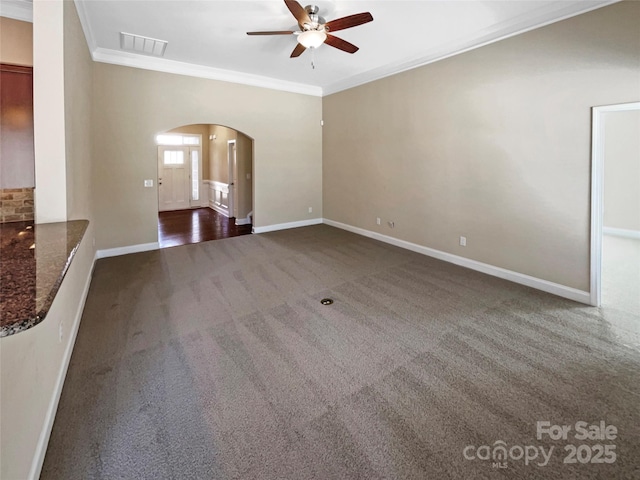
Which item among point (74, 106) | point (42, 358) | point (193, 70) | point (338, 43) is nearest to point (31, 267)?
point (42, 358)

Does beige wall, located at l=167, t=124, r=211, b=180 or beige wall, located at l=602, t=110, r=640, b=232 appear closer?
beige wall, located at l=602, t=110, r=640, b=232

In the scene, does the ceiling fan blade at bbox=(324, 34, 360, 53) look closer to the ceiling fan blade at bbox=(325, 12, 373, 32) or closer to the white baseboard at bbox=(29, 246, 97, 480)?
the ceiling fan blade at bbox=(325, 12, 373, 32)

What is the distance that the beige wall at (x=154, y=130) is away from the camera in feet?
16.7

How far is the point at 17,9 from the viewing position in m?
3.29

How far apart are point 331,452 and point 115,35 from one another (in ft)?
17.8

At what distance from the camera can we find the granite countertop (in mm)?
1177

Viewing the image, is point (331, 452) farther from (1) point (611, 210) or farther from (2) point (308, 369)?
(1) point (611, 210)

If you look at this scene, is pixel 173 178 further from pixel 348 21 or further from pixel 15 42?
pixel 348 21

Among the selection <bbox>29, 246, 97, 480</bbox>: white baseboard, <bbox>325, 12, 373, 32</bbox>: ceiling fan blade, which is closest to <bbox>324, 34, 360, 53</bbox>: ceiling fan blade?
<bbox>325, 12, 373, 32</bbox>: ceiling fan blade

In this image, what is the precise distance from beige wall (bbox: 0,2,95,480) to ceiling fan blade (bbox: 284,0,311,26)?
189cm

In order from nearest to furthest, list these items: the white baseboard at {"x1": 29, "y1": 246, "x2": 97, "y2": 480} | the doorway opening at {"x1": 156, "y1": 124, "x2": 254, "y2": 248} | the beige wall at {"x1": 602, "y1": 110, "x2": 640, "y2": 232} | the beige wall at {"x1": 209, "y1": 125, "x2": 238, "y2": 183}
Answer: the white baseboard at {"x1": 29, "y1": 246, "x2": 97, "y2": 480}, the beige wall at {"x1": 602, "y1": 110, "x2": 640, "y2": 232}, the doorway opening at {"x1": 156, "y1": 124, "x2": 254, "y2": 248}, the beige wall at {"x1": 209, "y1": 125, "x2": 238, "y2": 183}

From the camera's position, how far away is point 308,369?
2.46 m

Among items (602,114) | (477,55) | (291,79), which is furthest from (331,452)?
(291,79)

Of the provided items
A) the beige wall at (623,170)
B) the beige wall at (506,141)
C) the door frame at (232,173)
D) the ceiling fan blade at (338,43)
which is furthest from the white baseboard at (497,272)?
the beige wall at (623,170)
